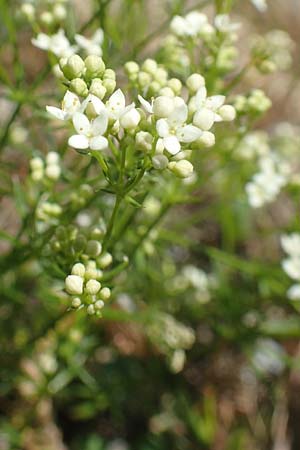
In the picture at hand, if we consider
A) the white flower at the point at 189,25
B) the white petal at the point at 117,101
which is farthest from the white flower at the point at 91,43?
the white petal at the point at 117,101

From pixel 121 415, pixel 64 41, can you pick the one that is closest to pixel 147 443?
pixel 121 415

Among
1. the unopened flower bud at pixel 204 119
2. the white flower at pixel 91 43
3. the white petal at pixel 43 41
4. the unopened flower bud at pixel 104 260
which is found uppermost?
the unopened flower bud at pixel 204 119

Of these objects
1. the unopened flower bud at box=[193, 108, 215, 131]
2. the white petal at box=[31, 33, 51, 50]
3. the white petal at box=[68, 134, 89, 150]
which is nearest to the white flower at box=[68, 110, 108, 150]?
the white petal at box=[68, 134, 89, 150]

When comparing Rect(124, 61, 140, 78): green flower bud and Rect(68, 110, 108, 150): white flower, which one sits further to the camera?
Rect(124, 61, 140, 78): green flower bud

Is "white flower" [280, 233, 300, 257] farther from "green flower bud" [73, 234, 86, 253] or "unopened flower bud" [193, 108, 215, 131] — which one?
"unopened flower bud" [193, 108, 215, 131]

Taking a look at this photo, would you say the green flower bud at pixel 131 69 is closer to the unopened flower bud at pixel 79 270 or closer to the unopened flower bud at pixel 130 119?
the unopened flower bud at pixel 130 119

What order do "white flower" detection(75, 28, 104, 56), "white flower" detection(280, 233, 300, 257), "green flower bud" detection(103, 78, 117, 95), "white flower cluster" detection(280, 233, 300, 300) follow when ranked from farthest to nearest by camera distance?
"white flower" detection(280, 233, 300, 257)
"white flower cluster" detection(280, 233, 300, 300)
"white flower" detection(75, 28, 104, 56)
"green flower bud" detection(103, 78, 117, 95)

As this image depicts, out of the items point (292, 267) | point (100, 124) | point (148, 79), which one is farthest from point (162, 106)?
point (292, 267)
